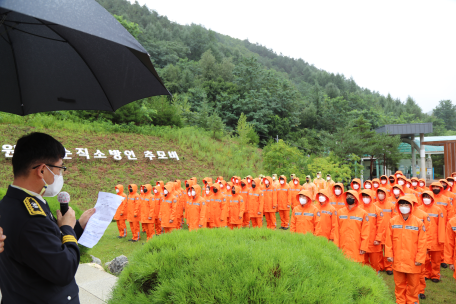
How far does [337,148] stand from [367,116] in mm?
31114

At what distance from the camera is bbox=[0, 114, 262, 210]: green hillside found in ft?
59.5

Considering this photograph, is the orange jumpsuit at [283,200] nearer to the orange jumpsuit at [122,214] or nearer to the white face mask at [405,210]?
the orange jumpsuit at [122,214]

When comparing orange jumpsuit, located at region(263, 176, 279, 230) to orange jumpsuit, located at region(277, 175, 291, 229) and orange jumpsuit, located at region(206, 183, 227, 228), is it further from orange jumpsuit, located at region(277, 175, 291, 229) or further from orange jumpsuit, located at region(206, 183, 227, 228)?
orange jumpsuit, located at region(206, 183, 227, 228)

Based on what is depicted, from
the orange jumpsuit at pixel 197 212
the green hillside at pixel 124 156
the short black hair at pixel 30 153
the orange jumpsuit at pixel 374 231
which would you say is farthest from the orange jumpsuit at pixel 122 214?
the short black hair at pixel 30 153

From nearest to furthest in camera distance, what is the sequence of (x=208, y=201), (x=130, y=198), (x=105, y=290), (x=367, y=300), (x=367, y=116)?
(x=367, y=300), (x=105, y=290), (x=208, y=201), (x=130, y=198), (x=367, y=116)

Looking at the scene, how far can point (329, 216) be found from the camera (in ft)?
23.0

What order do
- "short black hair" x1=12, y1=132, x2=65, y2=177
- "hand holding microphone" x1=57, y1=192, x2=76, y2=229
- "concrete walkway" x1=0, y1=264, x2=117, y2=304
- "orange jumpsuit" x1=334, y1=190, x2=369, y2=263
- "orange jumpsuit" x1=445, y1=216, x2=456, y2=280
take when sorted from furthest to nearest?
"orange jumpsuit" x1=334, y1=190, x2=369, y2=263 < "orange jumpsuit" x1=445, y1=216, x2=456, y2=280 < "concrete walkway" x1=0, y1=264, x2=117, y2=304 < "hand holding microphone" x1=57, y1=192, x2=76, y2=229 < "short black hair" x1=12, y1=132, x2=65, y2=177

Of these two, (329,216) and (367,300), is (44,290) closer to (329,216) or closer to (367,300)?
Answer: (367,300)

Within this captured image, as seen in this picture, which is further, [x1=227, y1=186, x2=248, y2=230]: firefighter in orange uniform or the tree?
the tree

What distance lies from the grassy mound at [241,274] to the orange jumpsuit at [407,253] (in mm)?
2893

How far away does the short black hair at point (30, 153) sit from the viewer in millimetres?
1777

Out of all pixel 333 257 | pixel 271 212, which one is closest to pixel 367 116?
pixel 271 212

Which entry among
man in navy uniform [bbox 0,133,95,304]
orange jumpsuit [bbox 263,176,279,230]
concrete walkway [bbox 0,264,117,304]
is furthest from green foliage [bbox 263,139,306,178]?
man in navy uniform [bbox 0,133,95,304]

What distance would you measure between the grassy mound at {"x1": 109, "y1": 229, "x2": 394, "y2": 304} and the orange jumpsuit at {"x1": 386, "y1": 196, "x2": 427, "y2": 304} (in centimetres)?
289
